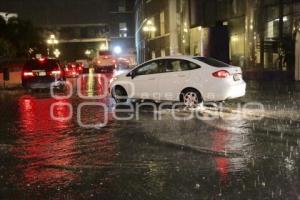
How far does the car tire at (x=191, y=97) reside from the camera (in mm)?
15070

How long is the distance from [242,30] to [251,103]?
42.3ft

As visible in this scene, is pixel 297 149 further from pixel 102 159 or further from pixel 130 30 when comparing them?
pixel 130 30

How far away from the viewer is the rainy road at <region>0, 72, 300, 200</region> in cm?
662

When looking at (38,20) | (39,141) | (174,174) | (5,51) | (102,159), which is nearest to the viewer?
(174,174)

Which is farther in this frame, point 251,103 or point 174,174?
point 251,103

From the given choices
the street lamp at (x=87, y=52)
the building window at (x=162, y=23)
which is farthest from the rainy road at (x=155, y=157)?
the street lamp at (x=87, y=52)

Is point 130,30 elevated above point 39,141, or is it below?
above

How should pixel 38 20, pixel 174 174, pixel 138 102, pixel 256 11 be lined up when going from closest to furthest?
pixel 174 174 < pixel 138 102 < pixel 256 11 < pixel 38 20

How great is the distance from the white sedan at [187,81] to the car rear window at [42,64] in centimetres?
985

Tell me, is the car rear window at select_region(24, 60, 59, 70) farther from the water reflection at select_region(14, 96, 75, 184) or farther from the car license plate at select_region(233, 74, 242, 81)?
the car license plate at select_region(233, 74, 242, 81)

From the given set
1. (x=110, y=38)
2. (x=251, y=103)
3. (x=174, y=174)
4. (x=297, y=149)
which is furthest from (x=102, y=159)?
(x=110, y=38)

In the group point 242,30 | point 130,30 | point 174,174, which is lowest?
point 174,174

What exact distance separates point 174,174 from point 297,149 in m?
2.60

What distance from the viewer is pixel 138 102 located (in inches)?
690
